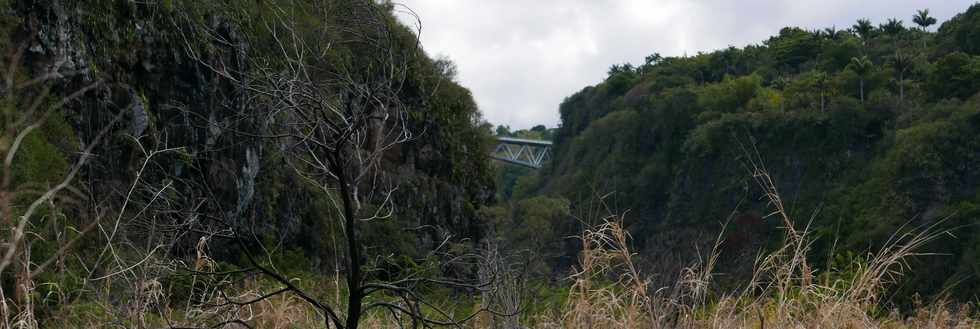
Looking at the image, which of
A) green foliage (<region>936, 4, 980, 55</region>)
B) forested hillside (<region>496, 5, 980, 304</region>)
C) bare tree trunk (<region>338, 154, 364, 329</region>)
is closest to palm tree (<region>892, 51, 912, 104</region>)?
forested hillside (<region>496, 5, 980, 304</region>)

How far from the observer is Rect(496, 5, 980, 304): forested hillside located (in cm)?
Answer: 3216

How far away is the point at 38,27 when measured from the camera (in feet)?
35.3

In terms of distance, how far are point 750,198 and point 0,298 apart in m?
39.2

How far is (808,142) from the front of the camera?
43.9 m

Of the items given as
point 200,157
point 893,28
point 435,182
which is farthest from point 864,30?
point 200,157

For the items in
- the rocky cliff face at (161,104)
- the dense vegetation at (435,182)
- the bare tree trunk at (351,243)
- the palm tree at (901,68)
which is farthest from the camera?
the palm tree at (901,68)

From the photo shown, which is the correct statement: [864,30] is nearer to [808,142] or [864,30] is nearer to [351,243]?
[808,142]

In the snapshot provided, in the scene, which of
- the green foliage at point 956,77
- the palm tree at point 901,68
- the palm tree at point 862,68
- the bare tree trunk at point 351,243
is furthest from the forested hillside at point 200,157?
the palm tree at point 901,68

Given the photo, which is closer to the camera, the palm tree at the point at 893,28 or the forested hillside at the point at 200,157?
the forested hillside at the point at 200,157

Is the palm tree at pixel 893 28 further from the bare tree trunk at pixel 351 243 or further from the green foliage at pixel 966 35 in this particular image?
the bare tree trunk at pixel 351 243

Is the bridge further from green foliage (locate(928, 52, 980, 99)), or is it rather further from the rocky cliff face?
the rocky cliff face

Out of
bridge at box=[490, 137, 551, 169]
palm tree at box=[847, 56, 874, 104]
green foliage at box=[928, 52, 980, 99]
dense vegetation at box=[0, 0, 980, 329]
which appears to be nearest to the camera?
dense vegetation at box=[0, 0, 980, 329]

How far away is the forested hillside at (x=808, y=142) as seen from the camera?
32.2 m

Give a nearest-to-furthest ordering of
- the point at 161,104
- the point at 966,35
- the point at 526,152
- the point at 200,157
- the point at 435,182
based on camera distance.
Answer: the point at 200,157, the point at 161,104, the point at 435,182, the point at 966,35, the point at 526,152
